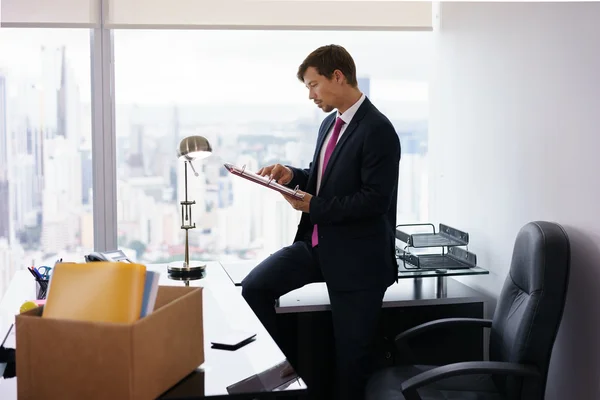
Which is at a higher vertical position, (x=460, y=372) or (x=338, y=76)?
(x=338, y=76)

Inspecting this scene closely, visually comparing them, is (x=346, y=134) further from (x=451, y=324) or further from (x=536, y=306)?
(x=536, y=306)

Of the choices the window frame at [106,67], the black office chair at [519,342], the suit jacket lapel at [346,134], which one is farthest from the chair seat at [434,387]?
the window frame at [106,67]

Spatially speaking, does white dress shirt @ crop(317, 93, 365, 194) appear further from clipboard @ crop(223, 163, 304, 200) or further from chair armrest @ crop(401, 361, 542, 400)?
chair armrest @ crop(401, 361, 542, 400)

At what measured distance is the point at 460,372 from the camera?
7.46 feet

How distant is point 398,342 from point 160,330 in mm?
1462

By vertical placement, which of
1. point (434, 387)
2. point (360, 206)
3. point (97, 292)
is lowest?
point (434, 387)

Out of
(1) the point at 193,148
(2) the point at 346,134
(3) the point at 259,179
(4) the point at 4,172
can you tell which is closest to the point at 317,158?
(2) the point at 346,134

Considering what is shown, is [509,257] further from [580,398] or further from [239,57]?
[239,57]

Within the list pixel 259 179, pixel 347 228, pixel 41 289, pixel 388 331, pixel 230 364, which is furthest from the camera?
pixel 388 331

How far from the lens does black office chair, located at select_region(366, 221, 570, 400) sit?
2301 mm

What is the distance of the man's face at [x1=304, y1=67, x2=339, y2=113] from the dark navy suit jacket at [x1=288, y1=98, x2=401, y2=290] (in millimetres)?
131

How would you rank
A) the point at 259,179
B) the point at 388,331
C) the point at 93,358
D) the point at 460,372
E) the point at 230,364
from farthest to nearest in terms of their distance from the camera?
the point at 388,331, the point at 259,179, the point at 460,372, the point at 230,364, the point at 93,358

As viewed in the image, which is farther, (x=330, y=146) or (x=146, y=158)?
(x=146, y=158)

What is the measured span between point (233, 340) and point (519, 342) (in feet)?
3.17
